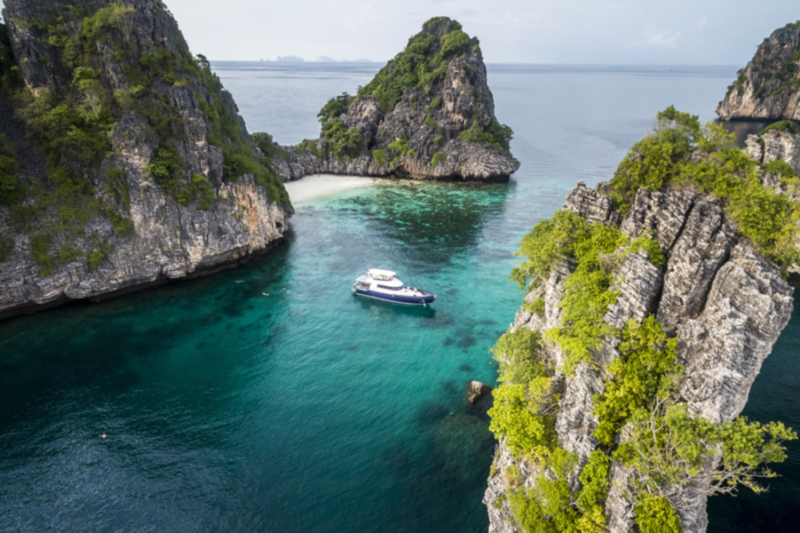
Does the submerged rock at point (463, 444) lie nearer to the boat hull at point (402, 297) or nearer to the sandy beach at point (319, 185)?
the boat hull at point (402, 297)

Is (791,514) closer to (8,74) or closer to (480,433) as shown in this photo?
(480,433)


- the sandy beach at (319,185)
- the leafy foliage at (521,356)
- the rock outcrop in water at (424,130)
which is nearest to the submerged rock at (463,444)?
the leafy foliage at (521,356)

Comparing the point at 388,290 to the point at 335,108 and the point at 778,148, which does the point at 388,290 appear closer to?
the point at 778,148

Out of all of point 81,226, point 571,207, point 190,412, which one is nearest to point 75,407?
point 190,412

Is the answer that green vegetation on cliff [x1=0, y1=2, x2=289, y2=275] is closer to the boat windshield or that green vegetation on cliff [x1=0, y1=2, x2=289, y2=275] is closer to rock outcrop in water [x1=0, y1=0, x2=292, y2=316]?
rock outcrop in water [x1=0, y1=0, x2=292, y2=316]

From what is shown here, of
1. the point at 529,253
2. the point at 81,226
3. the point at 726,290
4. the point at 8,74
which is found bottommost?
the point at 81,226

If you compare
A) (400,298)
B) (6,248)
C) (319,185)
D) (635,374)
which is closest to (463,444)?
(635,374)

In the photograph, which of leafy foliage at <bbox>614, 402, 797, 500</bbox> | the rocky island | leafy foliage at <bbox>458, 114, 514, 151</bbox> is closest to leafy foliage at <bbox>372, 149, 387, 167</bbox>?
leafy foliage at <bbox>458, 114, 514, 151</bbox>
